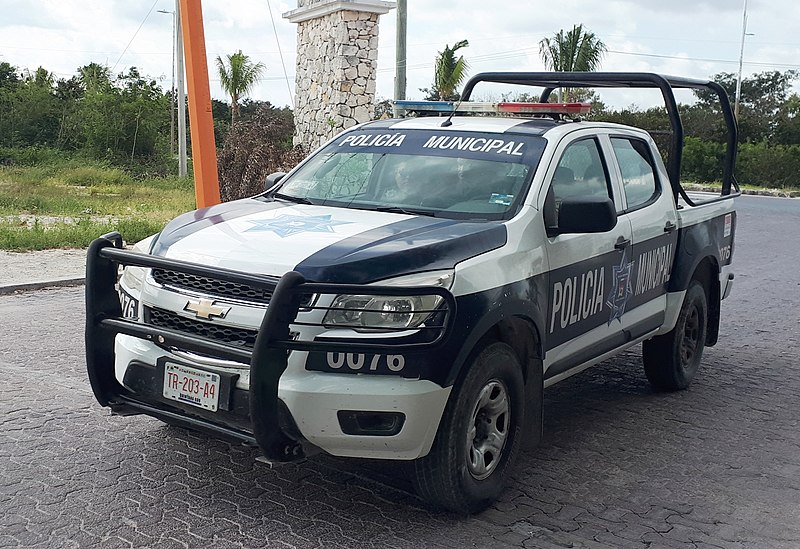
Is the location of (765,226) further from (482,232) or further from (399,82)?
(482,232)

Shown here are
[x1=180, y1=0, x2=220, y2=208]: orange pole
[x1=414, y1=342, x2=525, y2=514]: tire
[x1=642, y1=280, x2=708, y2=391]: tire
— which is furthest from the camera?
[x1=180, y1=0, x2=220, y2=208]: orange pole

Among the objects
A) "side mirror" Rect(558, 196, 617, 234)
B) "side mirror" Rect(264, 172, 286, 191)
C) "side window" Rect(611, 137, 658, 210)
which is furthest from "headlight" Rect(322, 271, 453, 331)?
"side window" Rect(611, 137, 658, 210)

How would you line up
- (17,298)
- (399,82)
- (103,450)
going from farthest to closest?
(399,82) → (17,298) → (103,450)

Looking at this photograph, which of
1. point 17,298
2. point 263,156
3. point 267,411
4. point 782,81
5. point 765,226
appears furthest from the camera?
point 782,81

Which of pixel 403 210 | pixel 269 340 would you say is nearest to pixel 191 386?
pixel 269 340

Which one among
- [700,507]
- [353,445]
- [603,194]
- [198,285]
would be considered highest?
[603,194]

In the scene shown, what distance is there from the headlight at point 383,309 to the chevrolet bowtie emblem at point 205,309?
481 mm

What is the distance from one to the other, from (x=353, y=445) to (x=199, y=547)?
0.74 m

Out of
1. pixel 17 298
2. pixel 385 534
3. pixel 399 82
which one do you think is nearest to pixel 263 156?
pixel 399 82

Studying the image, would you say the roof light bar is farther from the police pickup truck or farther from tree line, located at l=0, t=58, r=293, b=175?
tree line, located at l=0, t=58, r=293, b=175

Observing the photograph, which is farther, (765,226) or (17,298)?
(765,226)

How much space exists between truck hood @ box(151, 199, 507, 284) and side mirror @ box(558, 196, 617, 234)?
0.39 m

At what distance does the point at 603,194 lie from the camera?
573cm

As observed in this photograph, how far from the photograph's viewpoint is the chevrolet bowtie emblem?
416cm
